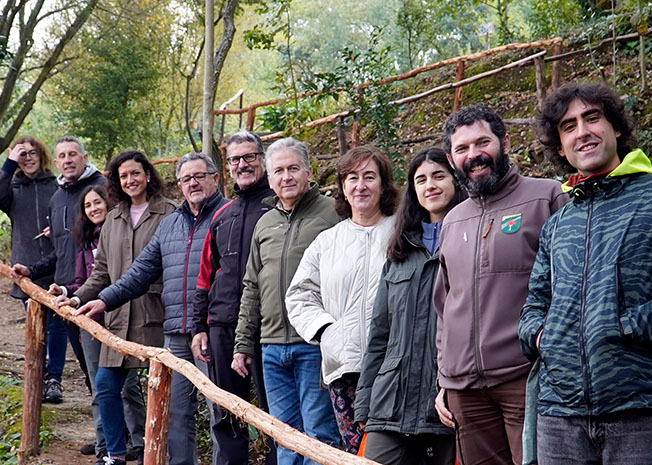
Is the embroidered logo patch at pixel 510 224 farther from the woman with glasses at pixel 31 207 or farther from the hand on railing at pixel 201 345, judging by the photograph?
the woman with glasses at pixel 31 207

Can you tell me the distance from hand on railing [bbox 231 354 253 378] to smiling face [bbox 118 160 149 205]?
1.73m

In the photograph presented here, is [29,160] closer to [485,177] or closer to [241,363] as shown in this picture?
[241,363]

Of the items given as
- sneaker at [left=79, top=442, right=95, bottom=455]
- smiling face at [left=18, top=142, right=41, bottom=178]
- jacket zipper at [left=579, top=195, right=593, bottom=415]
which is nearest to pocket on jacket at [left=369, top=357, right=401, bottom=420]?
jacket zipper at [left=579, top=195, right=593, bottom=415]

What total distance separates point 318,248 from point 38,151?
4289 millimetres

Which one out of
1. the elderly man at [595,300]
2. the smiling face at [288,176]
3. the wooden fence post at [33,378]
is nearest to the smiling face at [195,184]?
the smiling face at [288,176]

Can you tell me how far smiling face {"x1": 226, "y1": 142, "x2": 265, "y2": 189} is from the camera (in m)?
4.82

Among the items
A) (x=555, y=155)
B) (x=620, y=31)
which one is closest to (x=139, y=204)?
(x=555, y=155)

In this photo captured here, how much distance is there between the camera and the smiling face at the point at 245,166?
4820 millimetres

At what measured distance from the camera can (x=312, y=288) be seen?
404cm

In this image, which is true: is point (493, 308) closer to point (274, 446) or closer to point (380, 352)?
point (380, 352)

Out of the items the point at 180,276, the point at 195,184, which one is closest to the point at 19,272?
the point at 180,276

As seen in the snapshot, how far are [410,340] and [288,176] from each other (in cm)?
142

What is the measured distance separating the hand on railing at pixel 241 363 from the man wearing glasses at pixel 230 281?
180 mm

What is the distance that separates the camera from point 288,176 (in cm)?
439
